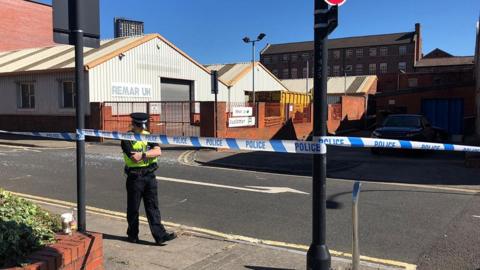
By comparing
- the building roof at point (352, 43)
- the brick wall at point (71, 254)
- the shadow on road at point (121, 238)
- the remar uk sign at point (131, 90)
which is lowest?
the shadow on road at point (121, 238)

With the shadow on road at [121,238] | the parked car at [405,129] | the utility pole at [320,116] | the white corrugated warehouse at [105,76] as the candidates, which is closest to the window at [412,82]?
the white corrugated warehouse at [105,76]

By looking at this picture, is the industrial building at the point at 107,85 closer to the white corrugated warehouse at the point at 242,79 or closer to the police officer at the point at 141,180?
the white corrugated warehouse at the point at 242,79

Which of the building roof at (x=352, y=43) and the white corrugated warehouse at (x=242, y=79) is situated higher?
the building roof at (x=352, y=43)

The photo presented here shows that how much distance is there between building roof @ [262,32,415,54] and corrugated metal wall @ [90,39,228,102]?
262 feet

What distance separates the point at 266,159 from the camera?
15.4 meters

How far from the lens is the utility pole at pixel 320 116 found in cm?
410

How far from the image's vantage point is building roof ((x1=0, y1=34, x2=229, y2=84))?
2406 cm

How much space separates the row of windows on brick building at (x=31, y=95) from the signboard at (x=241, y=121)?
30.6 feet

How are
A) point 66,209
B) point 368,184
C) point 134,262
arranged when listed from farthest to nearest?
point 368,184 < point 66,209 < point 134,262

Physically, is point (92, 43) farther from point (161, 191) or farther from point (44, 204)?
point (161, 191)

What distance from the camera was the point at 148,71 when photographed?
2711 centimetres

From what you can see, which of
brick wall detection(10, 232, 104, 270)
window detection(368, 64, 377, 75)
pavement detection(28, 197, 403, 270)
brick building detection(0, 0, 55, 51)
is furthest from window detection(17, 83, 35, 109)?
window detection(368, 64, 377, 75)

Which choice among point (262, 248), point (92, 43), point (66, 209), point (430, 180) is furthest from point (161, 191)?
point (430, 180)

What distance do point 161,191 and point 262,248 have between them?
4.25 metres
